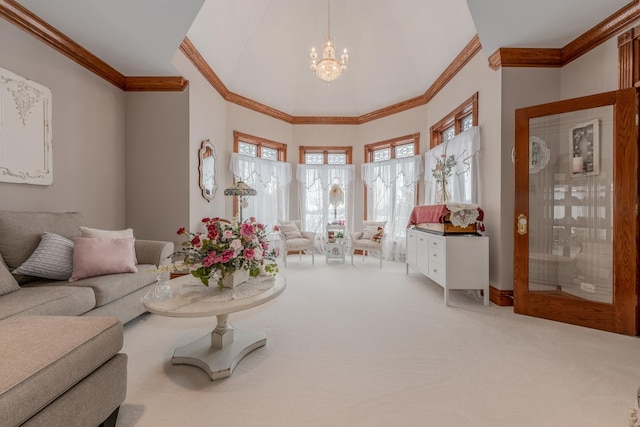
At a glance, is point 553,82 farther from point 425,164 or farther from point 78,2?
point 78,2

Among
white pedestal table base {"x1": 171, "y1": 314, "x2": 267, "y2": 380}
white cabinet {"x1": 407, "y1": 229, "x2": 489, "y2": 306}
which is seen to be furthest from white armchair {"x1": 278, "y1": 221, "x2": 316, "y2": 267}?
white pedestal table base {"x1": 171, "y1": 314, "x2": 267, "y2": 380}

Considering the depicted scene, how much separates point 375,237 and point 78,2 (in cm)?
517

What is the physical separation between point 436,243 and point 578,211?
57.5 inches

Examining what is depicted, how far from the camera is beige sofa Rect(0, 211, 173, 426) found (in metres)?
1.07

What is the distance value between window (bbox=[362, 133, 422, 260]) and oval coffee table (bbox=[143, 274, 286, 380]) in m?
4.37

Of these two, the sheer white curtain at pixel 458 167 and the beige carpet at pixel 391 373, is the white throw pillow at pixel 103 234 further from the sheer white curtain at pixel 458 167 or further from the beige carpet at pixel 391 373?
the sheer white curtain at pixel 458 167

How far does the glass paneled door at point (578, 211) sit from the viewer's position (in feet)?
8.78

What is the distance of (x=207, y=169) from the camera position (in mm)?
4891

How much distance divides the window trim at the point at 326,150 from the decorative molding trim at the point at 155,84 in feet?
10.8

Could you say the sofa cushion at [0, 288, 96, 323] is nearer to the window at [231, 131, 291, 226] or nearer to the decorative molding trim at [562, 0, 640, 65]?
the window at [231, 131, 291, 226]

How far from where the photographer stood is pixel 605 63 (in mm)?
2961

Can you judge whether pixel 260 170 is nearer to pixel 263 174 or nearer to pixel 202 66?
pixel 263 174

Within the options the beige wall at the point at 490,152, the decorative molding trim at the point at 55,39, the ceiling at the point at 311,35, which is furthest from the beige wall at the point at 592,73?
the decorative molding trim at the point at 55,39

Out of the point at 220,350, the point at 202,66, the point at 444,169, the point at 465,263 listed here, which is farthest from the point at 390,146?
the point at 220,350
